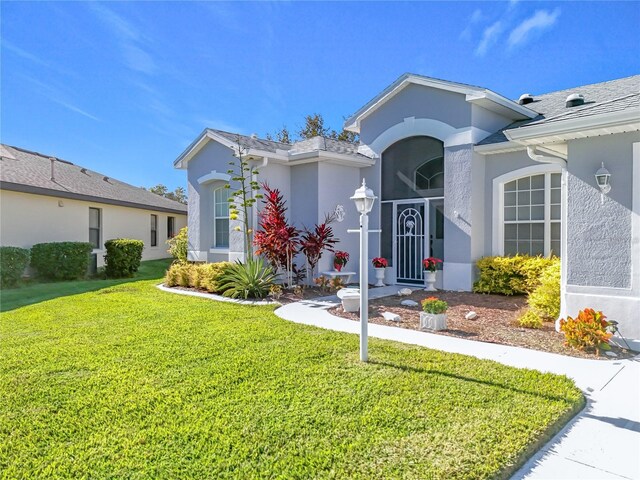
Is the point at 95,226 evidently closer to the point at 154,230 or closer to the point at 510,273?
the point at 154,230

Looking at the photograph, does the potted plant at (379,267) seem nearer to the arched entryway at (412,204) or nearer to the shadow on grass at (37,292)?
the arched entryway at (412,204)

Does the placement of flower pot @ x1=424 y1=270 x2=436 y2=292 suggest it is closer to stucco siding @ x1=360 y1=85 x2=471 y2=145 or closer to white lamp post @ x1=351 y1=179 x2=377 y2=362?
stucco siding @ x1=360 y1=85 x2=471 y2=145

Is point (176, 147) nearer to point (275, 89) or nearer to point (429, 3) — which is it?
point (275, 89)

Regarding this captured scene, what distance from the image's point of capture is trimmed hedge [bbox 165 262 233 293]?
11797 mm

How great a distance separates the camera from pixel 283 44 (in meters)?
14.6

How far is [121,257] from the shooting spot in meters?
16.7

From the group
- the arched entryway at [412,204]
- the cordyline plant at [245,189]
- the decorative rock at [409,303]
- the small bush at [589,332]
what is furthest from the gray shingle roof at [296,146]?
the small bush at [589,332]

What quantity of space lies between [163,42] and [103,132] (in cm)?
1076

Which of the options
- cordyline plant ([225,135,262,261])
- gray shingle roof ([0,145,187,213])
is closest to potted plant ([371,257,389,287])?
cordyline plant ([225,135,262,261])

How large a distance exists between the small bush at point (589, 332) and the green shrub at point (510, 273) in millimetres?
4226

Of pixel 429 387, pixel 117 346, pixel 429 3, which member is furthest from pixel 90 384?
pixel 429 3

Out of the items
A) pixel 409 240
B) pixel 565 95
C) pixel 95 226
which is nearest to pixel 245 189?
pixel 409 240

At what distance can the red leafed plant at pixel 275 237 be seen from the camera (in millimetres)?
11492

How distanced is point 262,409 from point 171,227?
75.7 feet
